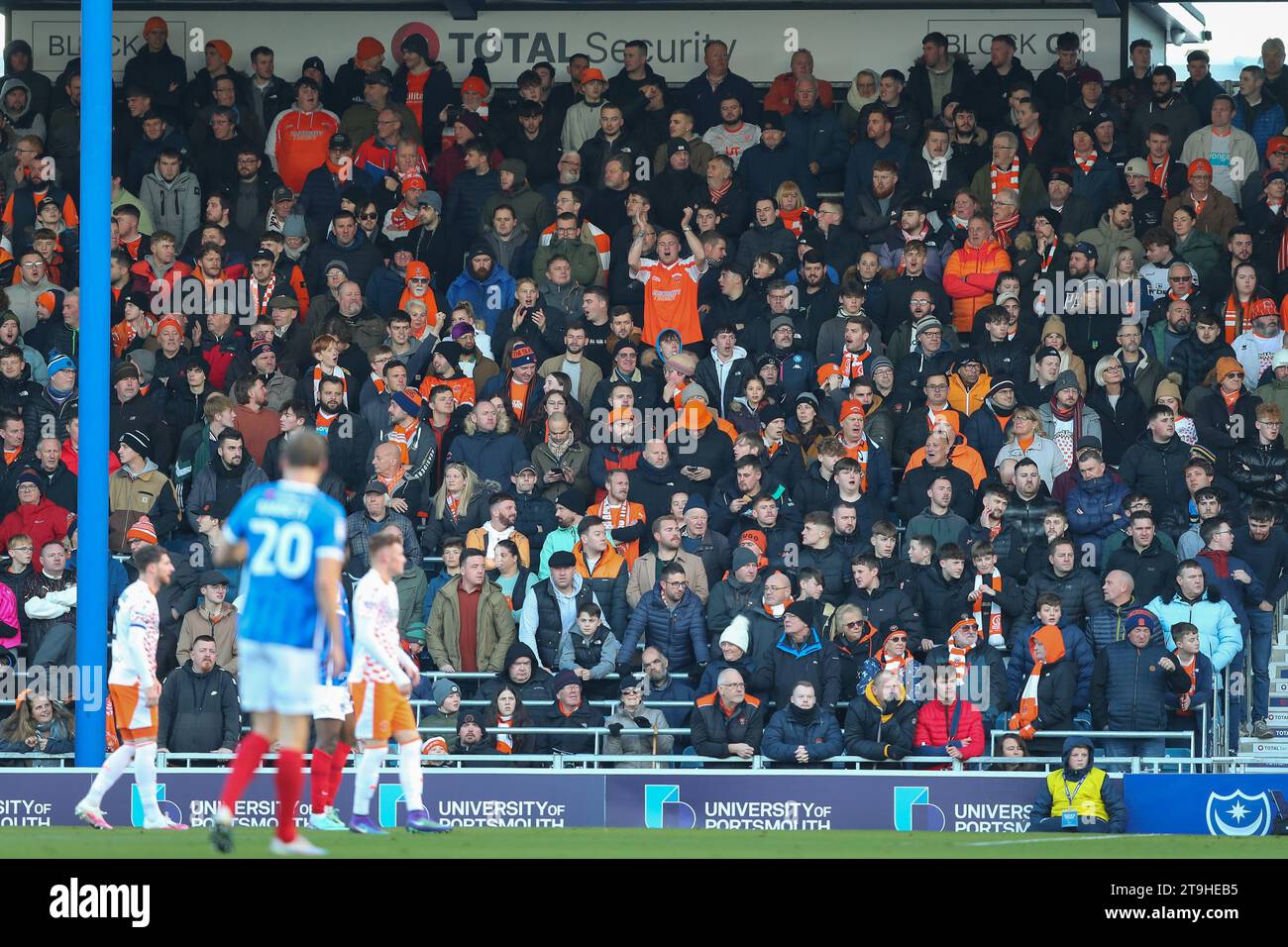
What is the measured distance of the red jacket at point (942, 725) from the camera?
609 inches

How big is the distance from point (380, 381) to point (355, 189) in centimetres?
304

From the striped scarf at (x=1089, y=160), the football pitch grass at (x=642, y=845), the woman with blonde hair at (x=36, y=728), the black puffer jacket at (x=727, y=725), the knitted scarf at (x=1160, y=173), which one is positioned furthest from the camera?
the knitted scarf at (x=1160, y=173)

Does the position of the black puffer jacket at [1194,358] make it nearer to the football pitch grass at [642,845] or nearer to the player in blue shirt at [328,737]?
the football pitch grass at [642,845]

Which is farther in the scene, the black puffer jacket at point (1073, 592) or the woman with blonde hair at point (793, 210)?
the woman with blonde hair at point (793, 210)

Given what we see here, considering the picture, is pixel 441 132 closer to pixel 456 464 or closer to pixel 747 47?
pixel 747 47

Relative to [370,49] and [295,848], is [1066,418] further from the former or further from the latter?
[295,848]

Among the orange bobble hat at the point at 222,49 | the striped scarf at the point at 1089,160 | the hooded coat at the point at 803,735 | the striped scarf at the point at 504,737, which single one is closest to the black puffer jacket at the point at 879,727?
the hooded coat at the point at 803,735

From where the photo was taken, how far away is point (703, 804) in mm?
14930

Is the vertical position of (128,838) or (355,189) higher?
(355,189)

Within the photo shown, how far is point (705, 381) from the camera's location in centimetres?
1847

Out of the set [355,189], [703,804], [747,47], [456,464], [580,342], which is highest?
[747,47]

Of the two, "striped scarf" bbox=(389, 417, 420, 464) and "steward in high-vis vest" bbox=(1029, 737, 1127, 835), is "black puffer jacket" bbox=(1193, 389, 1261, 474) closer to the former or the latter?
"steward in high-vis vest" bbox=(1029, 737, 1127, 835)

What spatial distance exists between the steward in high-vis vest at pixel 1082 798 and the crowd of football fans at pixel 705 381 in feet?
4.15

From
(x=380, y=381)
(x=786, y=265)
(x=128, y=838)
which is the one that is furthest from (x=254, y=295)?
(x=128, y=838)
